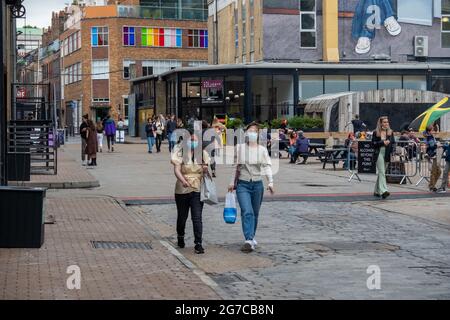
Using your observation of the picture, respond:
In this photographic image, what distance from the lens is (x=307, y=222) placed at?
15.5m

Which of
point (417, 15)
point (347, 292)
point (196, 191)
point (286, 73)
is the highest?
point (417, 15)

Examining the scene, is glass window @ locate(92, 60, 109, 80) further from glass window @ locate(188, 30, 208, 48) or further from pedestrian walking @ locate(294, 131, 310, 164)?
pedestrian walking @ locate(294, 131, 310, 164)

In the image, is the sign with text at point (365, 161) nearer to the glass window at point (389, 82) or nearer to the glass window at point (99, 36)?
the glass window at point (389, 82)

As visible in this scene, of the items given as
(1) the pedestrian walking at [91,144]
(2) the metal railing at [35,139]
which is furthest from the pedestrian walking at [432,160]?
(1) the pedestrian walking at [91,144]

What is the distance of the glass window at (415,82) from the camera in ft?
161

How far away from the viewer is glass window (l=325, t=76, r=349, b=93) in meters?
48.6

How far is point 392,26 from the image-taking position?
51.4 metres

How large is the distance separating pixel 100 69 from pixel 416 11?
120ft

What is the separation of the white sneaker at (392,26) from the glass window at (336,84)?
522 centimetres

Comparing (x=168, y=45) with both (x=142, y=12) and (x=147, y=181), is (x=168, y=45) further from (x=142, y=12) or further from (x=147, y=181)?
(x=147, y=181)

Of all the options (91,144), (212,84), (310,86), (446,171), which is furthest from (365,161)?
(212,84)

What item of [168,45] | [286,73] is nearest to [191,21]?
[168,45]

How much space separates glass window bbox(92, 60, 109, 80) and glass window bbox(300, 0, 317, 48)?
32.6 meters

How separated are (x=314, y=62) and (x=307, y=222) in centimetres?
3490
